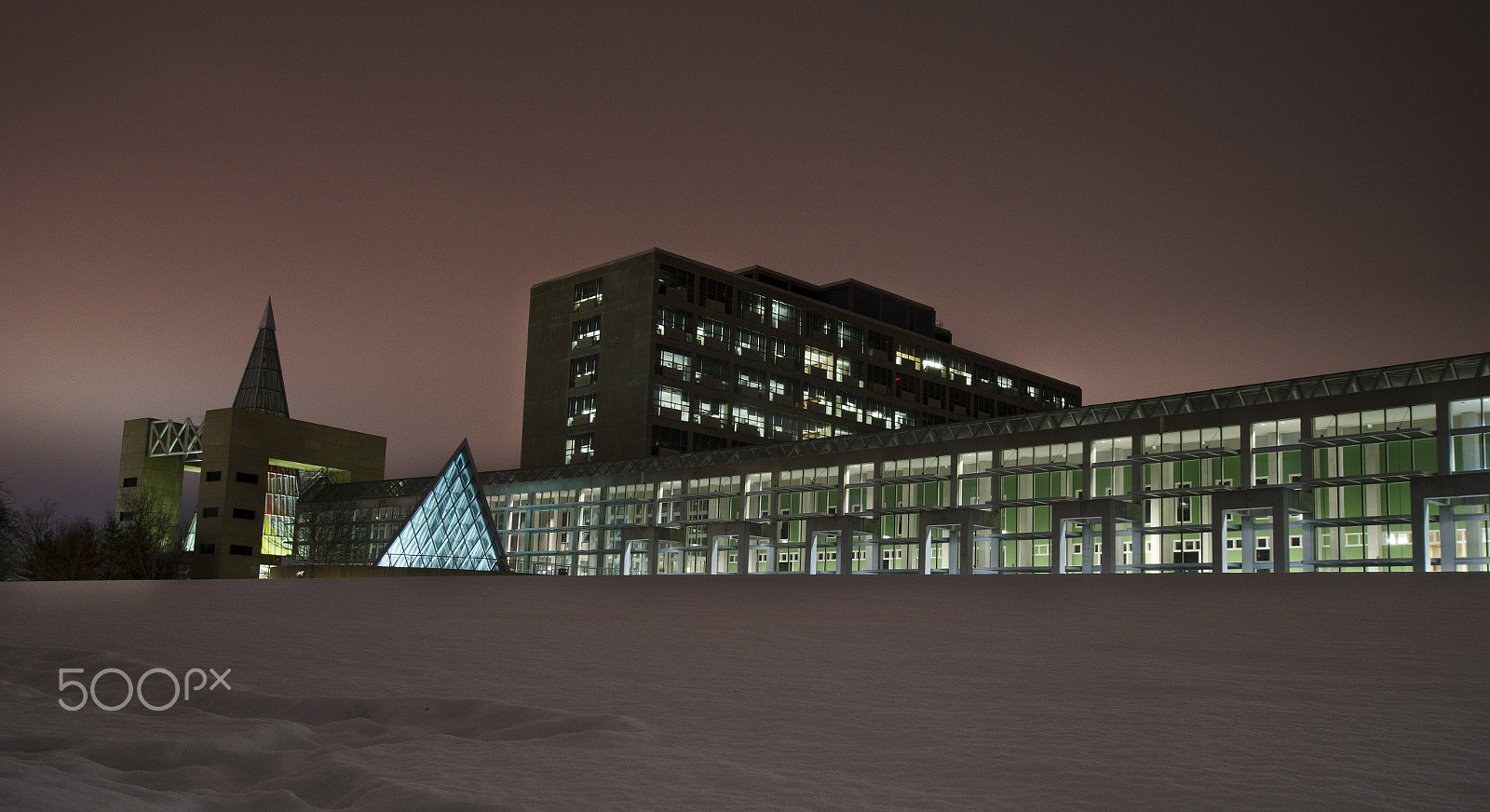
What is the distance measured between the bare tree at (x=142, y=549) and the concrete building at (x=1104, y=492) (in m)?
27.1

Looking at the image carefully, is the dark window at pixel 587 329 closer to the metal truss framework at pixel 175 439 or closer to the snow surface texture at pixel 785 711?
the metal truss framework at pixel 175 439

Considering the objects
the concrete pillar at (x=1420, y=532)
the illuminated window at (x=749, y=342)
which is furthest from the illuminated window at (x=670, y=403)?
the concrete pillar at (x=1420, y=532)

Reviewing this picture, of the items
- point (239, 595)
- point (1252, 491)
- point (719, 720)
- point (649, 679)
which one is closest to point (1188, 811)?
point (719, 720)

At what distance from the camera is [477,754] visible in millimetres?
7371

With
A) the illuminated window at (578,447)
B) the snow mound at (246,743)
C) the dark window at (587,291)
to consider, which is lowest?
the snow mound at (246,743)

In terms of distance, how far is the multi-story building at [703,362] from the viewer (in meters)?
97.5

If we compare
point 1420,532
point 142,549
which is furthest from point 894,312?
point 1420,532

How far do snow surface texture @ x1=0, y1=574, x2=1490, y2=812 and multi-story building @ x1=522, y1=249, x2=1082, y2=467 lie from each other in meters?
80.4

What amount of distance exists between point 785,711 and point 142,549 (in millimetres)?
81014

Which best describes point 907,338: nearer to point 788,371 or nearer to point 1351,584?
point 788,371

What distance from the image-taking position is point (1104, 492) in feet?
203

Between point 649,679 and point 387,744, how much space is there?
3274mm

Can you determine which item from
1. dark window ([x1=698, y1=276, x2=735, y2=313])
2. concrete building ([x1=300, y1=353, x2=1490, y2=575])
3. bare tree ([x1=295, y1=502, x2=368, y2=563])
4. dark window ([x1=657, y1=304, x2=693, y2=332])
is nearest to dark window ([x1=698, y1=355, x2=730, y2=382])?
dark window ([x1=657, y1=304, x2=693, y2=332])

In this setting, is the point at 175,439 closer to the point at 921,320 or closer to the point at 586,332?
the point at 586,332
